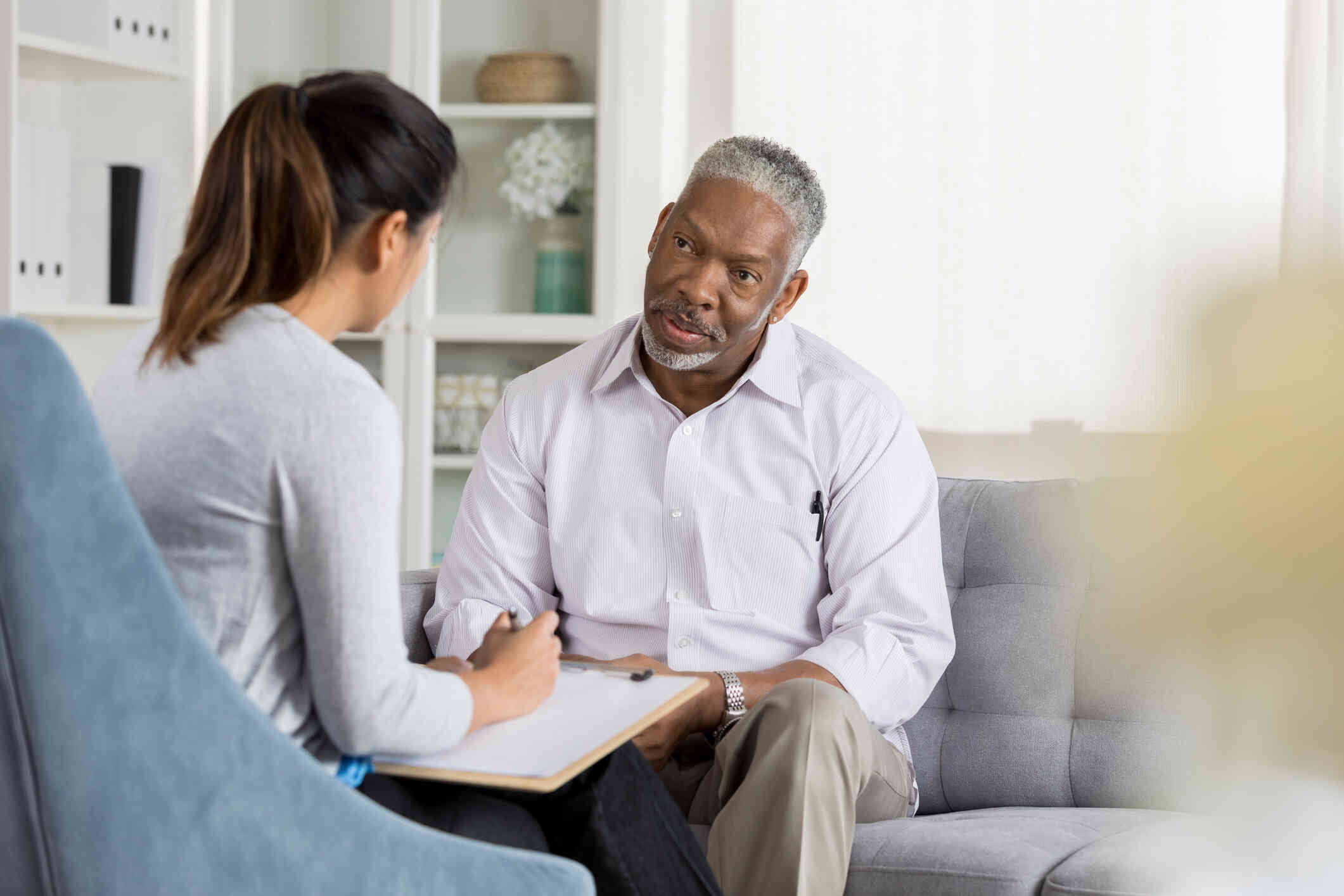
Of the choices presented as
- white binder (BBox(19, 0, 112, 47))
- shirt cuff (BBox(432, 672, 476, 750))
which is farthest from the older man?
white binder (BBox(19, 0, 112, 47))

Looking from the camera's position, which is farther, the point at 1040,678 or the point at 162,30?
the point at 162,30

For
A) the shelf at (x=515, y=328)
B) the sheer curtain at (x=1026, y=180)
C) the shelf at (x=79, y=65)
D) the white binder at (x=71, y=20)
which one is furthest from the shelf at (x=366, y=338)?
the sheer curtain at (x=1026, y=180)

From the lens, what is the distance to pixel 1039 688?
1841 millimetres

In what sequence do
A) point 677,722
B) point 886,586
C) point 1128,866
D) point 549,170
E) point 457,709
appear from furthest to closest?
point 549,170, point 886,586, point 677,722, point 1128,866, point 457,709

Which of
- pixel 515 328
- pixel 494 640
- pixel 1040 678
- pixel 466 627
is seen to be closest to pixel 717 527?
pixel 466 627

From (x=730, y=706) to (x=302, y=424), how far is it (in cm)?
83

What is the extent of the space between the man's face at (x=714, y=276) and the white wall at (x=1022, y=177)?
1173 millimetres

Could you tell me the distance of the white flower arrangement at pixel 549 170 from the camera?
3092 mm

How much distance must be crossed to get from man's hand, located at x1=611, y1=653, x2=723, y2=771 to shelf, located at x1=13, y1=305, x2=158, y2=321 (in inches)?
58.2

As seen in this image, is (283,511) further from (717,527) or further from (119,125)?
(119,125)

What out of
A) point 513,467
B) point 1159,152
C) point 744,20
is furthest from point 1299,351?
point 744,20

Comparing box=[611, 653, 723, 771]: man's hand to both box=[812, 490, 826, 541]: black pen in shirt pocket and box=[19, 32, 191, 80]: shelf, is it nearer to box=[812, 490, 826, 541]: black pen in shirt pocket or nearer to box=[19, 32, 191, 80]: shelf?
box=[812, 490, 826, 541]: black pen in shirt pocket

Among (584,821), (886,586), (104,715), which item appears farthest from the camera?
(886,586)

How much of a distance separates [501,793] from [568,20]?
2.24m
